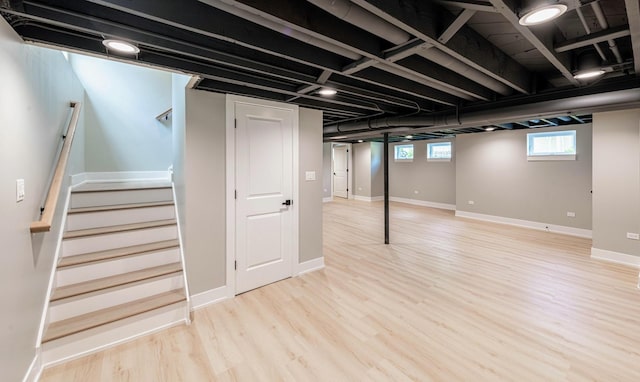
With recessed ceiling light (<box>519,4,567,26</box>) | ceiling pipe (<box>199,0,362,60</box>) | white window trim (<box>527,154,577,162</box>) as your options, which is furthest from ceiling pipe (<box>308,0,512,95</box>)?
white window trim (<box>527,154,577,162</box>)

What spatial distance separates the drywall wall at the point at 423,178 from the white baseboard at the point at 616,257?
4.35m

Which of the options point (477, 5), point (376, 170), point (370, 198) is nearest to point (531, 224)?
point (370, 198)

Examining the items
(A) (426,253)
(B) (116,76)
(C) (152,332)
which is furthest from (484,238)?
(B) (116,76)

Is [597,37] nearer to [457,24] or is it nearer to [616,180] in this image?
[457,24]

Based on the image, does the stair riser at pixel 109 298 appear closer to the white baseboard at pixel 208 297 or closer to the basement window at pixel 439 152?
the white baseboard at pixel 208 297

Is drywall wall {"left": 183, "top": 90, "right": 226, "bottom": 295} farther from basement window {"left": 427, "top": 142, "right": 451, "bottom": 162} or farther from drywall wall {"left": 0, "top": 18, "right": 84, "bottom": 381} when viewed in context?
basement window {"left": 427, "top": 142, "right": 451, "bottom": 162}

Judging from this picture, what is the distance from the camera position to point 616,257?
4.05m

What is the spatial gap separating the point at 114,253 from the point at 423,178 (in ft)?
28.3

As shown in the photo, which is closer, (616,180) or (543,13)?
(543,13)

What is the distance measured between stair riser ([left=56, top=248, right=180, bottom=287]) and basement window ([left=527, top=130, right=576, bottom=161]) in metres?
7.28

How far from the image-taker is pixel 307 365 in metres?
2.01

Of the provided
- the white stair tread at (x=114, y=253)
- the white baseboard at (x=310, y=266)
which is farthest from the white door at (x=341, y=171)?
the white stair tread at (x=114, y=253)

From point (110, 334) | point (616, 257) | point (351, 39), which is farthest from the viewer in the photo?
point (616, 257)

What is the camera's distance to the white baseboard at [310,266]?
12.0 ft
